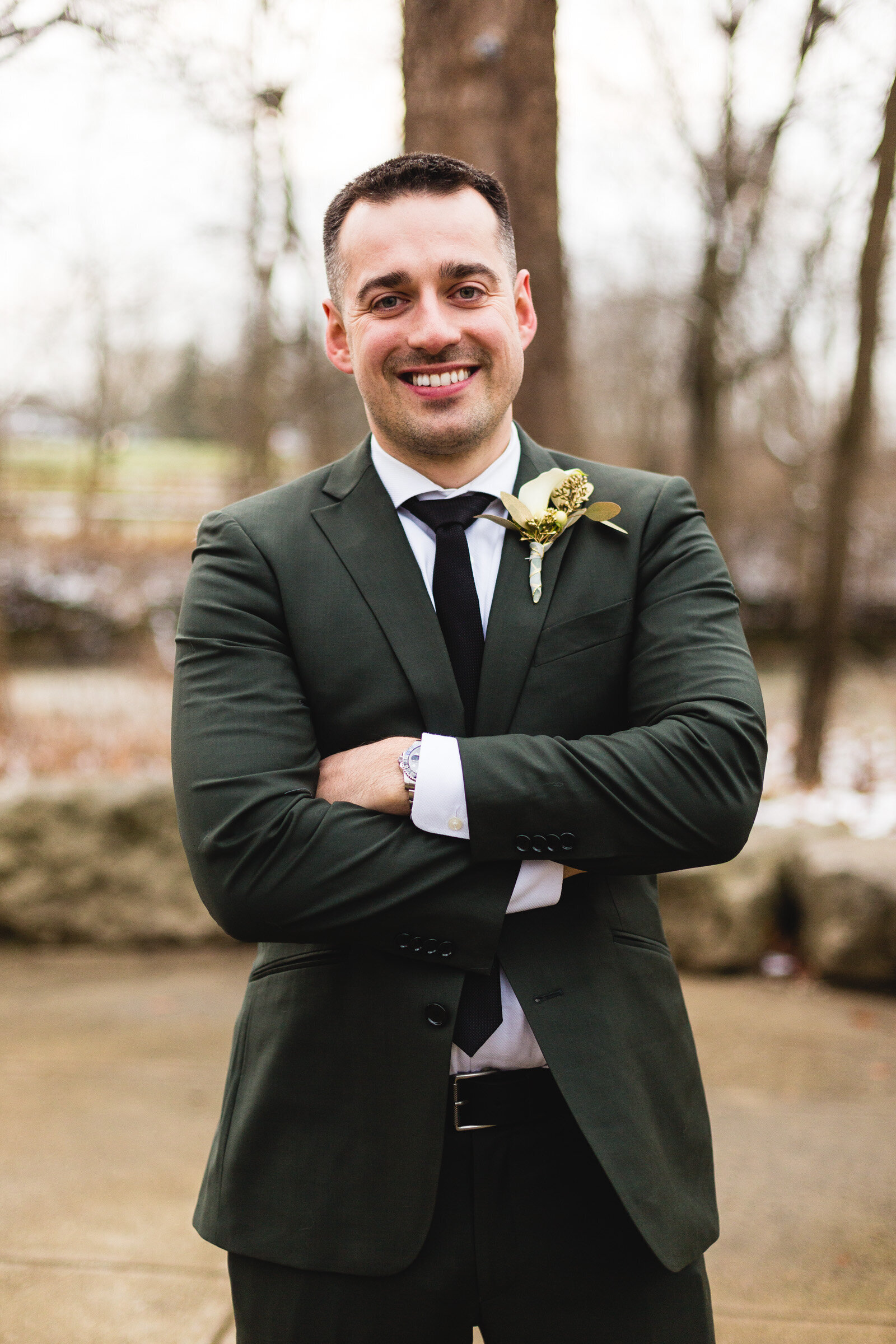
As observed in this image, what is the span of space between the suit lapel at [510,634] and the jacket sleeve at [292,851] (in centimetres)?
23

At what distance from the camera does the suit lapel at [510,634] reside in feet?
5.71

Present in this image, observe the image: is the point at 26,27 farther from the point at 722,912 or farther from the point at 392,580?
the point at 722,912

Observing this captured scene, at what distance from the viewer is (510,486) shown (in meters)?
1.94

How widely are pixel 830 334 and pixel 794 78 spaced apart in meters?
5.53

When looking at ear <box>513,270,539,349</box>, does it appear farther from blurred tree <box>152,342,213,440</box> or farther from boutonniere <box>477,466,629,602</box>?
blurred tree <box>152,342,213,440</box>

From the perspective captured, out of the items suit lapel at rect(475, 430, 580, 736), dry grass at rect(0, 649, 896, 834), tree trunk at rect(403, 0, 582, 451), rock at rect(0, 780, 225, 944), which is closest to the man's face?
suit lapel at rect(475, 430, 580, 736)

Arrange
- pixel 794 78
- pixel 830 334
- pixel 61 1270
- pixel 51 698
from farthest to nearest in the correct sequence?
pixel 830 334 → pixel 51 698 → pixel 794 78 → pixel 61 1270

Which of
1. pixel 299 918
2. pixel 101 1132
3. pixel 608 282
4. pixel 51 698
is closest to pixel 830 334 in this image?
pixel 608 282

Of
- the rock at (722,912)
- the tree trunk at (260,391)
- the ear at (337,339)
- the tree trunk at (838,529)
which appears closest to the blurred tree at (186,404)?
the tree trunk at (260,391)

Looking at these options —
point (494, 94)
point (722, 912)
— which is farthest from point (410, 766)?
point (722, 912)

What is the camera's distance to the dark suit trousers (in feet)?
5.33

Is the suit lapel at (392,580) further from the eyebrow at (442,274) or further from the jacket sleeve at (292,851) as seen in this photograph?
the eyebrow at (442,274)

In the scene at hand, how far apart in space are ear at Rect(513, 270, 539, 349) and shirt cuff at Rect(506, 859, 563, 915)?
0.92 m

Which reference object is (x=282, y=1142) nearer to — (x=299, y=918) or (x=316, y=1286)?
(x=316, y=1286)
